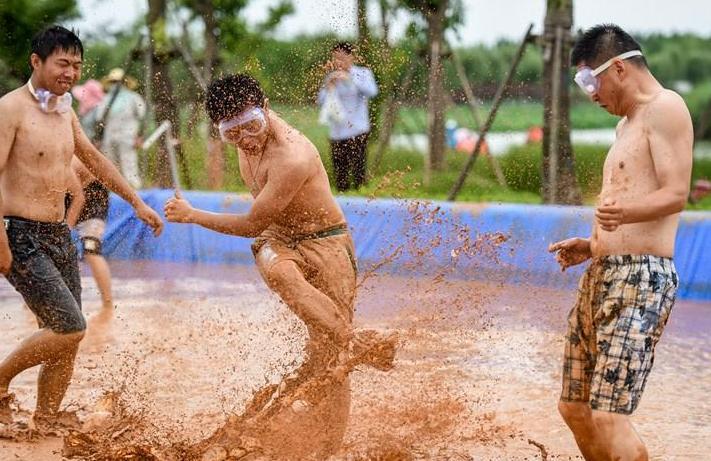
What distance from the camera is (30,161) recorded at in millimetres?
5125

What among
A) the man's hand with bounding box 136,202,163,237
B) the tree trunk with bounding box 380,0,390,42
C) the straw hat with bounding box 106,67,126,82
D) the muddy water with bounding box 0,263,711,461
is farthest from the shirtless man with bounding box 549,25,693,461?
the tree trunk with bounding box 380,0,390,42

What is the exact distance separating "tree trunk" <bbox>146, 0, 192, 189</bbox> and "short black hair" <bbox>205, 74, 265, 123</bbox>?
31.0 ft

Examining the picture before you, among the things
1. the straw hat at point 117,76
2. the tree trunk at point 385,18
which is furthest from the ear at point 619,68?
the tree trunk at point 385,18

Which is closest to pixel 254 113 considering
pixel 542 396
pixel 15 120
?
pixel 15 120

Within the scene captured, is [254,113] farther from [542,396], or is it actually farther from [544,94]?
[544,94]

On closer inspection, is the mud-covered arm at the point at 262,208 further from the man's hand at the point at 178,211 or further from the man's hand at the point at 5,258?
the man's hand at the point at 5,258

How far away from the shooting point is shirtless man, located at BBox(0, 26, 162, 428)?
505 cm

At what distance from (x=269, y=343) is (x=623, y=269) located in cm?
391

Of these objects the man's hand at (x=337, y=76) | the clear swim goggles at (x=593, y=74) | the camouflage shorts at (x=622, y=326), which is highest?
the clear swim goggles at (x=593, y=74)

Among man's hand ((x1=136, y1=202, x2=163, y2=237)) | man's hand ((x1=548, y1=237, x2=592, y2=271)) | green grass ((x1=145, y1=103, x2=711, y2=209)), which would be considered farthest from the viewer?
green grass ((x1=145, y1=103, x2=711, y2=209))

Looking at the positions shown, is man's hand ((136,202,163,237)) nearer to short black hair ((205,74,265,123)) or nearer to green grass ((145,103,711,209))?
short black hair ((205,74,265,123))

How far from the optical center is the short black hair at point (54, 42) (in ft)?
17.0

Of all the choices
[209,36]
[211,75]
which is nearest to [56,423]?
[211,75]

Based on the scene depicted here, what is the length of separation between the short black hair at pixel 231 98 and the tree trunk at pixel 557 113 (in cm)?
769
